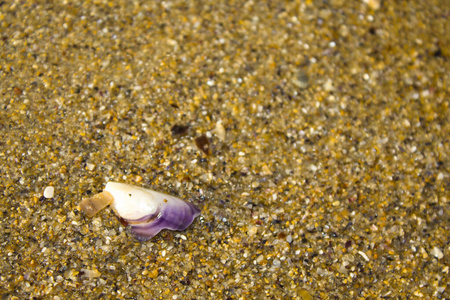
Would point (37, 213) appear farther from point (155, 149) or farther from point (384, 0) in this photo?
point (384, 0)

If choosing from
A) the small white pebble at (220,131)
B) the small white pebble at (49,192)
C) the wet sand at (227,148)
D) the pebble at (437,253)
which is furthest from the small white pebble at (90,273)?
the pebble at (437,253)

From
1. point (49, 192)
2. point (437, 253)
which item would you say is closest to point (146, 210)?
point (49, 192)

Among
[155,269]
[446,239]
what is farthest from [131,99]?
[446,239]

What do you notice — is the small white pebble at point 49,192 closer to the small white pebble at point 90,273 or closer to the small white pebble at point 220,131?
the small white pebble at point 90,273

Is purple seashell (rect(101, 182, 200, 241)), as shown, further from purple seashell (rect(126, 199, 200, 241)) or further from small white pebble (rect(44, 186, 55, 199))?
small white pebble (rect(44, 186, 55, 199))

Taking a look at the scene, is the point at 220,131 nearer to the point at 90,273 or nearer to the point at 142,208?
the point at 142,208

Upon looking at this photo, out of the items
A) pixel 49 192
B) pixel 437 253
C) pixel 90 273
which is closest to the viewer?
pixel 90 273

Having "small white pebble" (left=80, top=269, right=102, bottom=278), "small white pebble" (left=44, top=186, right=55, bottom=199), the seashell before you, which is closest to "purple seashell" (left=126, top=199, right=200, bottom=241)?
the seashell

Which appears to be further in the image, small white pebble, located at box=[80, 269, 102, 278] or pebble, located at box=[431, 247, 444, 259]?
pebble, located at box=[431, 247, 444, 259]

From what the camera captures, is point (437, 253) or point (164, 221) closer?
point (164, 221)
